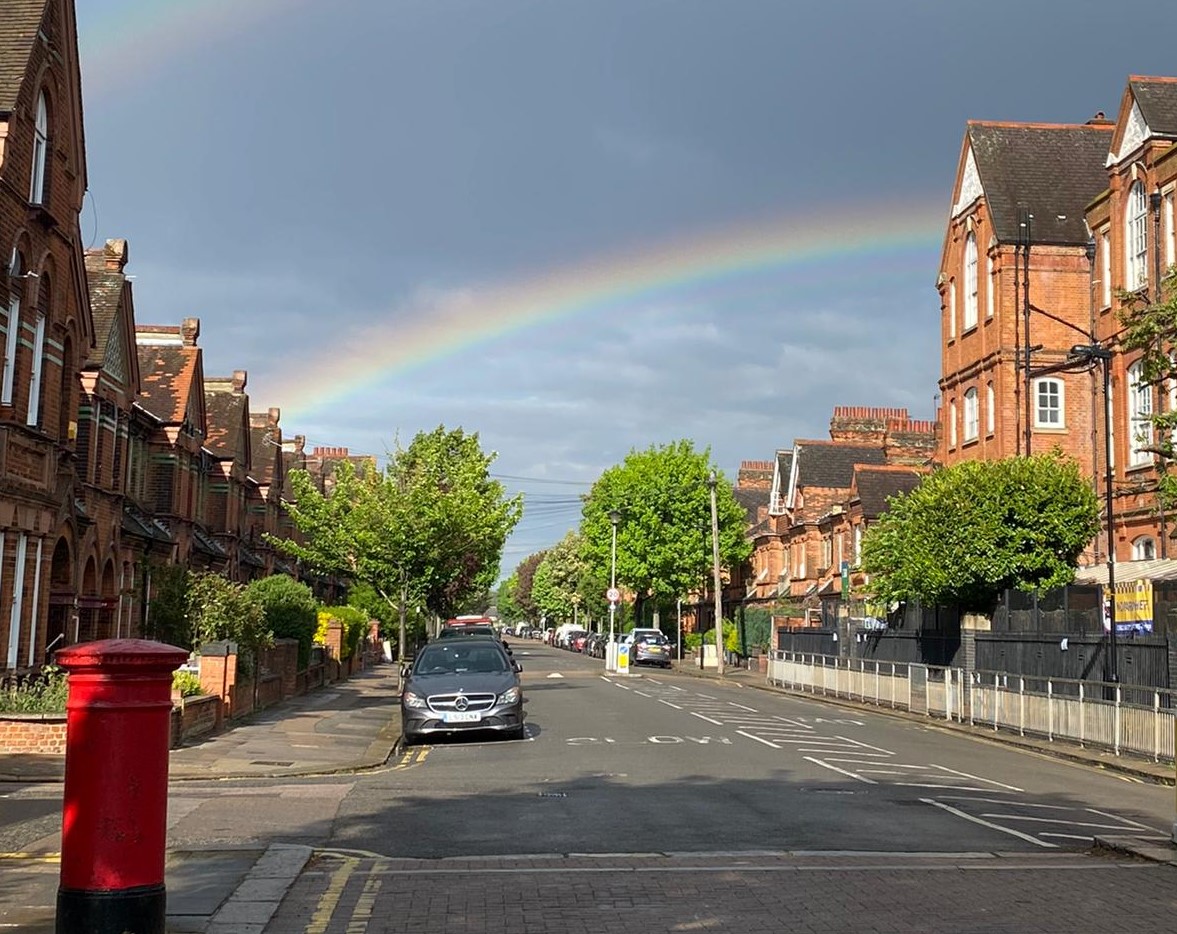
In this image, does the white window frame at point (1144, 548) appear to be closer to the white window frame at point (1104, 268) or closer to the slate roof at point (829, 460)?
the white window frame at point (1104, 268)

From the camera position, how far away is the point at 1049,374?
4022 centimetres

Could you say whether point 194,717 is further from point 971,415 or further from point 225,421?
point 971,415

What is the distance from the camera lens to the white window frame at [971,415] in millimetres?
43062

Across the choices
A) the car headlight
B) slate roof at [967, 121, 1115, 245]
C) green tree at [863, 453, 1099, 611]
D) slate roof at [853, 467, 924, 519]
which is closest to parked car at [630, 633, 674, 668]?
slate roof at [853, 467, 924, 519]

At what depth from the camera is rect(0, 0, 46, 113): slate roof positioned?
2183 centimetres

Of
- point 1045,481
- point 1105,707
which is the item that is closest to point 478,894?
point 1105,707

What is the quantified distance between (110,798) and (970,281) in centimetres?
4101

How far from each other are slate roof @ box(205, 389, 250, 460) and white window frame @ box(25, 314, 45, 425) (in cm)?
2254

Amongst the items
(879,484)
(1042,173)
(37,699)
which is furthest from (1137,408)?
(37,699)

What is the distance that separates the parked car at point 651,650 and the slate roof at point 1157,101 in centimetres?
3576

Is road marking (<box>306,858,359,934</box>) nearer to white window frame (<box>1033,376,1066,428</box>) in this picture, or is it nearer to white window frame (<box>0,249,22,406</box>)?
white window frame (<box>0,249,22,406</box>)

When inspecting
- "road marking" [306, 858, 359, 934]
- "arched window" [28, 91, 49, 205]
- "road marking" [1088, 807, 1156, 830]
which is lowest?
"road marking" [1088, 807, 1156, 830]

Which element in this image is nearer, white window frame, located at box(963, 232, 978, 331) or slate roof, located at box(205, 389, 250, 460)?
white window frame, located at box(963, 232, 978, 331)

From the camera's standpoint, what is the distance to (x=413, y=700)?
21250mm
